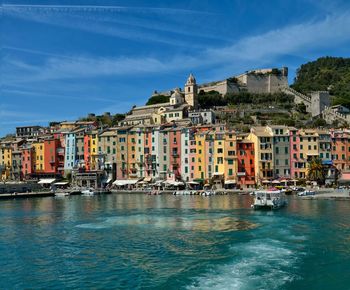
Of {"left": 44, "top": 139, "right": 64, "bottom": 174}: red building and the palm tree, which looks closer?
the palm tree

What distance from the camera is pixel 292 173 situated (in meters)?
73.1

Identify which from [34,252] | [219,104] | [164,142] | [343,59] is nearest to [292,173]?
[164,142]

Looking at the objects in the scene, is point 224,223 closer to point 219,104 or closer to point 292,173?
point 292,173

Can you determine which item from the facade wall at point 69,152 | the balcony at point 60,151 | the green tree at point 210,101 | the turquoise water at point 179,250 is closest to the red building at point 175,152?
the facade wall at point 69,152

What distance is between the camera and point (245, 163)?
244ft

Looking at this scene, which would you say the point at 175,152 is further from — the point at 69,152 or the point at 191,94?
the point at 191,94

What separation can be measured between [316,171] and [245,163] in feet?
35.2

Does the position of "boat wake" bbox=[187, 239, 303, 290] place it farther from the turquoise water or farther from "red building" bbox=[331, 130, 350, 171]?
"red building" bbox=[331, 130, 350, 171]

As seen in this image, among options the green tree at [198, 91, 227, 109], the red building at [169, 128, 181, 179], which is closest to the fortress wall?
the green tree at [198, 91, 227, 109]

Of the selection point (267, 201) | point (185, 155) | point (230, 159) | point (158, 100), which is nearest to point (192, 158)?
point (185, 155)

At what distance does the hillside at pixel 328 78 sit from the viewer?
126062mm

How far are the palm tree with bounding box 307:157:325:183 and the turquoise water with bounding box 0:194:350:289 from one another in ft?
82.2

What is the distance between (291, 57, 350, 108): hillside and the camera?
126 m

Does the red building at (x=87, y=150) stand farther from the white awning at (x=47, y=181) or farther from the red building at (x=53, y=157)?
A: the white awning at (x=47, y=181)
